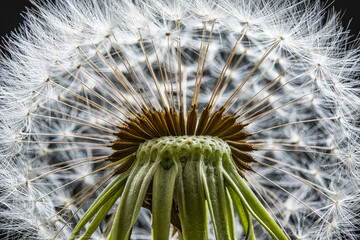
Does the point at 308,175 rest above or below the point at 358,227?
above

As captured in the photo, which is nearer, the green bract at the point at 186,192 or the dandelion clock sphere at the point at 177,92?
the green bract at the point at 186,192

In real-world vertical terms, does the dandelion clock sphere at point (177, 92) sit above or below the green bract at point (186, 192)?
above

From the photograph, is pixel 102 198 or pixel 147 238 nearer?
pixel 102 198

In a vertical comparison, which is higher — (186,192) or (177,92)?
(177,92)

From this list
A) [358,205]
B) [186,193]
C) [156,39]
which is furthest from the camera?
[156,39]

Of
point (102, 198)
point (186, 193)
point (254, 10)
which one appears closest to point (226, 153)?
point (186, 193)

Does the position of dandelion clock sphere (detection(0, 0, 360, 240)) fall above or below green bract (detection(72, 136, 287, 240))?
above

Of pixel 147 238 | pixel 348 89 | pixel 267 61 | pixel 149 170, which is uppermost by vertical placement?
pixel 267 61

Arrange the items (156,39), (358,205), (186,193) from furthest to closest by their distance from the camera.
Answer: (156,39) → (358,205) → (186,193)

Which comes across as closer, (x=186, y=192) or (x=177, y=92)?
(x=186, y=192)

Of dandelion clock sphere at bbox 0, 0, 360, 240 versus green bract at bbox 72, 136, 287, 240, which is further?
dandelion clock sphere at bbox 0, 0, 360, 240

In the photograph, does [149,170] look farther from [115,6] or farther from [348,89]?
[348,89]
